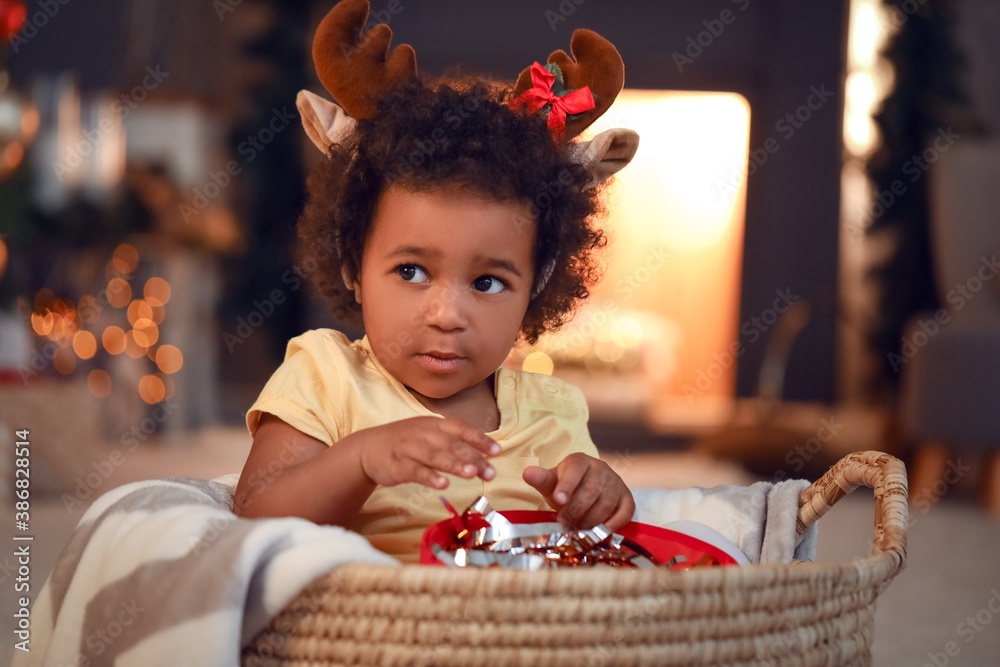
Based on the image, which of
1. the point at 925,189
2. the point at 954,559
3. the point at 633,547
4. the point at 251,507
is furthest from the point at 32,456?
the point at 925,189

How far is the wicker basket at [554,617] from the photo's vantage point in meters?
0.58

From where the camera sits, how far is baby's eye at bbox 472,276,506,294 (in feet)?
3.00

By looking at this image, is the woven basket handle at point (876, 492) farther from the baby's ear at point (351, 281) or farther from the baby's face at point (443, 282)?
the baby's ear at point (351, 281)

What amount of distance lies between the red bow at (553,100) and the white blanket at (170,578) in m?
0.50

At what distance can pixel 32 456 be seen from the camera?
221cm

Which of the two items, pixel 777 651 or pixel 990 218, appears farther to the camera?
pixel 990 218

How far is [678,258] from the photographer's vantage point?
4.77m

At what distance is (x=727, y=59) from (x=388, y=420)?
350 centimetres

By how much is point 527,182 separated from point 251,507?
387 millimetres

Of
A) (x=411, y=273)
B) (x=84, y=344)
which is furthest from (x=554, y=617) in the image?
(x=84, y=344)

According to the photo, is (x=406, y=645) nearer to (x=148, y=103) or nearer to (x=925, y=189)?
(x=925, y=189)

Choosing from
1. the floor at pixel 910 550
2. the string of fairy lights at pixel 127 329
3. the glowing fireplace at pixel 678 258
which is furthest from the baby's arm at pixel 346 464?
the glowing fireplace at pixel 678 258

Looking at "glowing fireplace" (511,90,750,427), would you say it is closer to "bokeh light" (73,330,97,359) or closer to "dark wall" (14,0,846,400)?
"dark wall" (14,0,846,400)

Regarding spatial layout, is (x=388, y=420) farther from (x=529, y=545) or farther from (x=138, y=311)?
(x=138, y=311)
